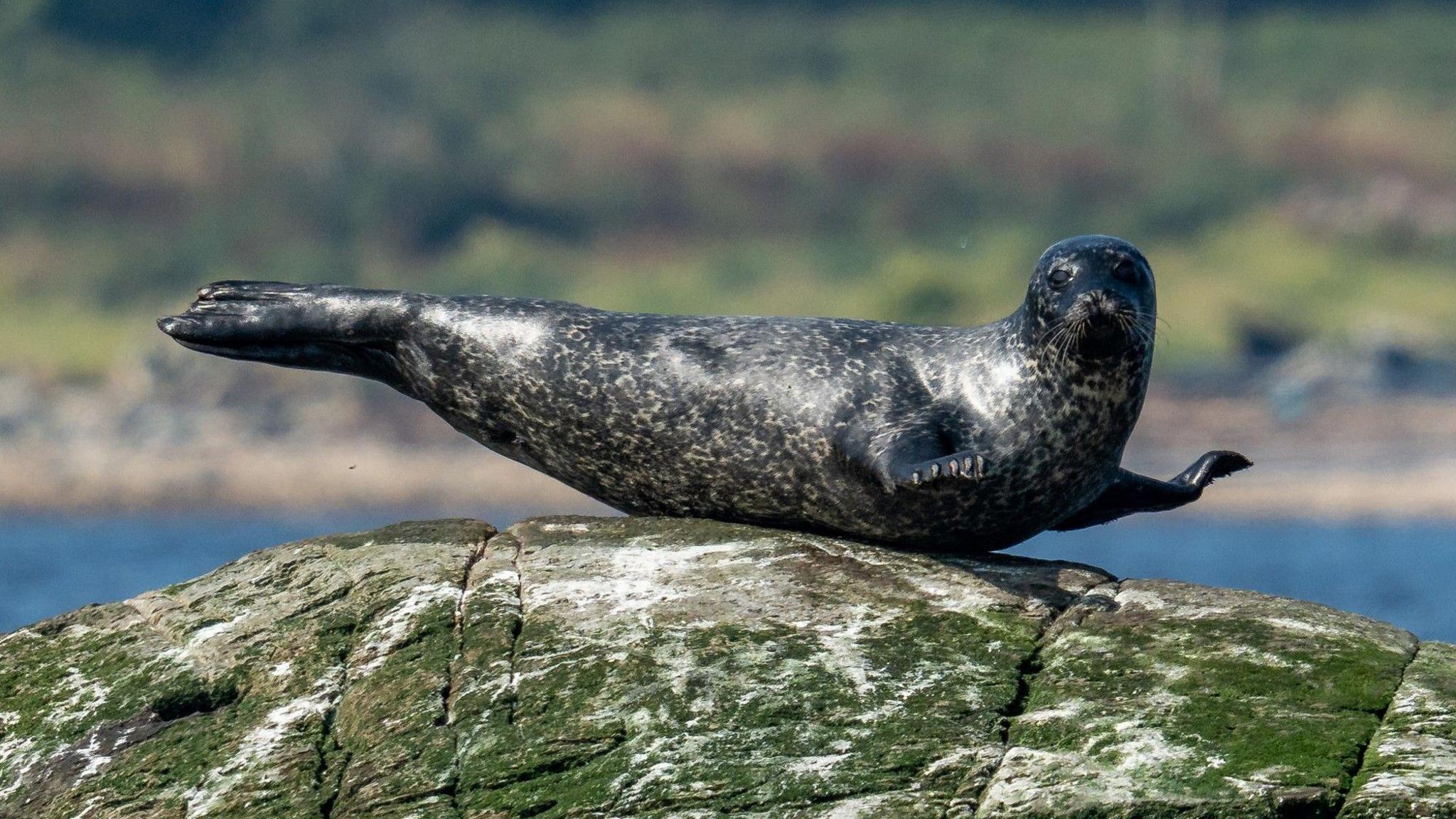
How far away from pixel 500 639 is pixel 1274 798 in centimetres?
308

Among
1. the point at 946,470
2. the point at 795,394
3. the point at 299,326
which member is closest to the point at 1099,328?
the point at 946,470

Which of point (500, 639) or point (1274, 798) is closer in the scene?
point (1274, 798)

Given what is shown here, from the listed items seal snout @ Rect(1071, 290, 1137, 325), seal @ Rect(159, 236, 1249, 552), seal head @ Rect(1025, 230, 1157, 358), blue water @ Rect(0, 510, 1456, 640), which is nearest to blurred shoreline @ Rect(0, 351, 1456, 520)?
blue water @ Rect(0, 510, 1456, 640)

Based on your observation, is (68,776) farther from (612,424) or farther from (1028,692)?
(1028,692)

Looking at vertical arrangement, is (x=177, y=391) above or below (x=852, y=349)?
above

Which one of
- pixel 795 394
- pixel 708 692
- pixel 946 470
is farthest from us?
pixel 795 394

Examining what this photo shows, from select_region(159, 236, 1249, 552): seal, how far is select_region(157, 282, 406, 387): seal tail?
0.01 metres

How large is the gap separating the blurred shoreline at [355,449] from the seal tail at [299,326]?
67.6 metres

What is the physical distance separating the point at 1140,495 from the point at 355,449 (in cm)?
8021

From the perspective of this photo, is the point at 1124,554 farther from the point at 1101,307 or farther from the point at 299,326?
the point at 1101,307

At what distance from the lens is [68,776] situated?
788 cm

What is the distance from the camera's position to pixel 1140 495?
984cm

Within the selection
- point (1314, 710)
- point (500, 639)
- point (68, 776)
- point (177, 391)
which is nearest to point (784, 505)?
point (500, 639)

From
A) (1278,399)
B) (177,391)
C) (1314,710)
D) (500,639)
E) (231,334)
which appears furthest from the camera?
(177,391)
